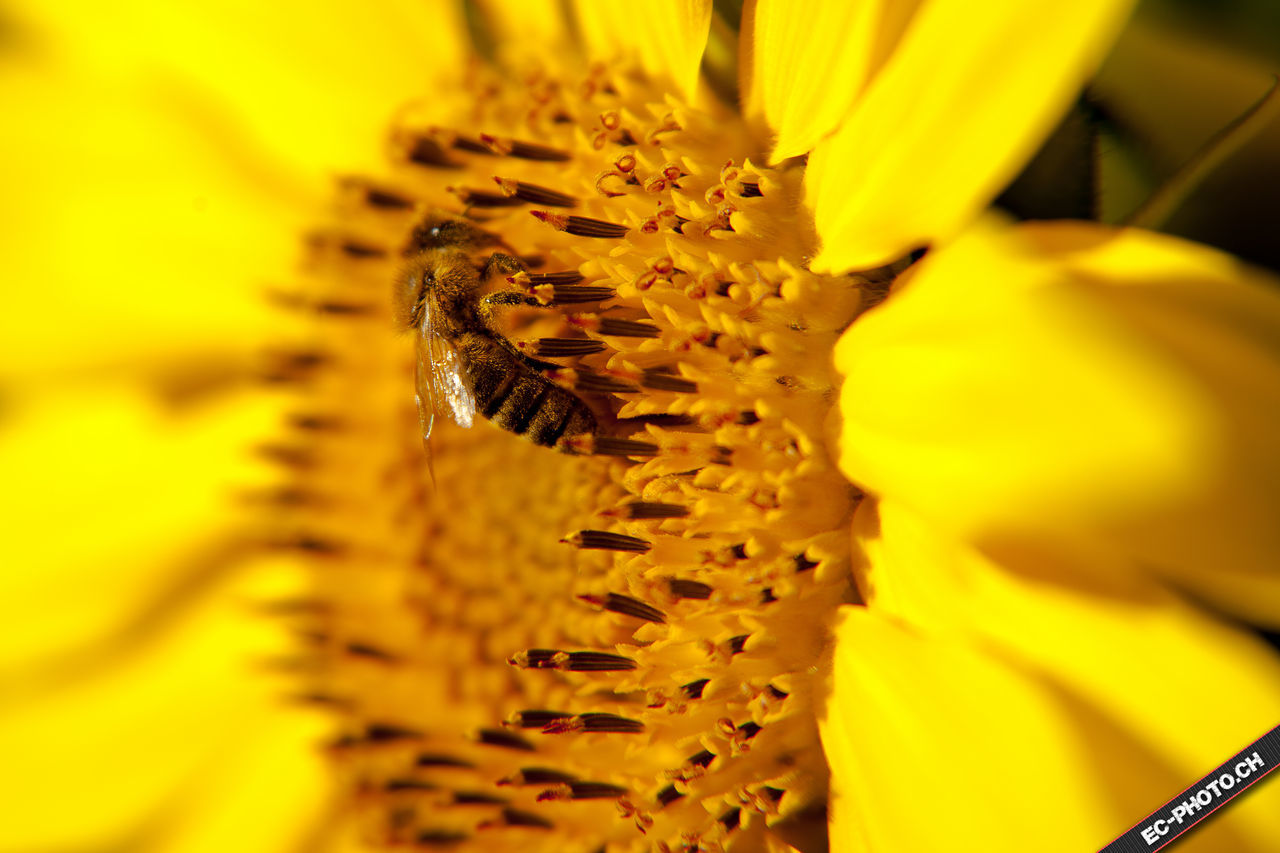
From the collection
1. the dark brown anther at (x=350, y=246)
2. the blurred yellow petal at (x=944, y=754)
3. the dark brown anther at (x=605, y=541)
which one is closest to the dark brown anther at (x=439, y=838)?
the dark brown anther at (x=605, y=541)

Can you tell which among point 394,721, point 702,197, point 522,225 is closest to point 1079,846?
point 702,197

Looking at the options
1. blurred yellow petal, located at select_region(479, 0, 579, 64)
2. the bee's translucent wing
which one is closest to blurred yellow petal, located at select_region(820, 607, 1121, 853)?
the bee's translucent wing

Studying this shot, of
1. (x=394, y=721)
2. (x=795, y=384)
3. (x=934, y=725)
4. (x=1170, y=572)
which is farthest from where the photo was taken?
(x=394, y=721)

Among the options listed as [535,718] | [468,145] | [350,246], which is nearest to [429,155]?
[468,145]

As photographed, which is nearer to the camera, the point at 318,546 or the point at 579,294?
the point at 579,294

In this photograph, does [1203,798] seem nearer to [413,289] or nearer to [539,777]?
[539,777]

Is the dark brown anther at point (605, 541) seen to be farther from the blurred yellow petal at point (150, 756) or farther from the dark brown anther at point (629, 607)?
the blurred yellow petal at point (150, 756)

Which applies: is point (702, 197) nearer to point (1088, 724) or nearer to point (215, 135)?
point (1088, 724)
